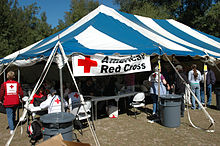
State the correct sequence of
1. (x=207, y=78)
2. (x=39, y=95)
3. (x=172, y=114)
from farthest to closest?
(x=207, y=78) < (x=39, y=95) < (x=172, y=114)

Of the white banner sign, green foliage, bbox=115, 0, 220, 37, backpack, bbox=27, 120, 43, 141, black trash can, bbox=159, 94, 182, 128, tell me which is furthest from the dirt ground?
green foliage, bbox=115, 0, 220, 37

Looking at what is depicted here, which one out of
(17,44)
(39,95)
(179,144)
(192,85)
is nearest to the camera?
(179,144)

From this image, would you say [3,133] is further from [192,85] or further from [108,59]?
[192,85]

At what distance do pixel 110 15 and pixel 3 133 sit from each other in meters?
5.40

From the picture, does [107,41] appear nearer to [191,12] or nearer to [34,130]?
[34,130]

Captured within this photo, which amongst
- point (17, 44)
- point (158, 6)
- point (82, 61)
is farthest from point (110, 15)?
point (158, 6)

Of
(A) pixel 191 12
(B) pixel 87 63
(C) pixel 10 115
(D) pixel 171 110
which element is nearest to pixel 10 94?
(C) pixel 10 115

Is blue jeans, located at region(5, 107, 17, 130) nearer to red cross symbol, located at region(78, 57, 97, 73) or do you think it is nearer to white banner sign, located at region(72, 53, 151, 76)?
white banner sign, located at region(72, 53, 151, 76)

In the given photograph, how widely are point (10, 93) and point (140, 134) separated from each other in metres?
3.40

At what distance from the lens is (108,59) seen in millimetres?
5094

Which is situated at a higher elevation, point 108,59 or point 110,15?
point 110,15

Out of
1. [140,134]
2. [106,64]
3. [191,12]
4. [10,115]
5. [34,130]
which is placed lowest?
[140,134]

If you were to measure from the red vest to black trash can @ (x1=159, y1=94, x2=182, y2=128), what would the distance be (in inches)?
150

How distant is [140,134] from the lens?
477cm
